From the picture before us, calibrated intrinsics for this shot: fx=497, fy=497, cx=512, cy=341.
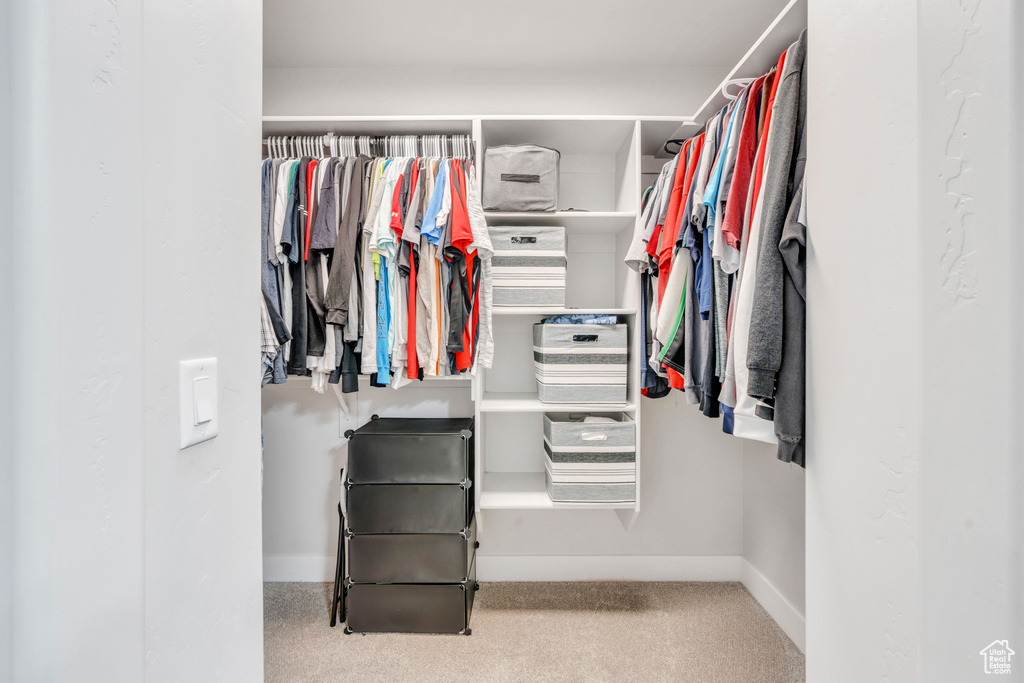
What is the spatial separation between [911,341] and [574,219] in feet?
5.15

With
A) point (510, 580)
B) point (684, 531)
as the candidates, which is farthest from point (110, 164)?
point (684, 531)

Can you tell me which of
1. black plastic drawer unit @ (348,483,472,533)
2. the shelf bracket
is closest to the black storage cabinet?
black plastic drawer unit @ (348,483,472,533)

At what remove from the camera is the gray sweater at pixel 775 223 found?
98 cm

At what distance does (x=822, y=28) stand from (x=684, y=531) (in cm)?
216

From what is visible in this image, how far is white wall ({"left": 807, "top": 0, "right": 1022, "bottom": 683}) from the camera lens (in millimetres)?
509

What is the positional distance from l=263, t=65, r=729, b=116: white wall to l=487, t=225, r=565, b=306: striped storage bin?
0.76 meters

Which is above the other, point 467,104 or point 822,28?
point 467,104

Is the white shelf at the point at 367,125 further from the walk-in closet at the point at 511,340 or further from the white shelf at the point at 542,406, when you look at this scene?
the white shelf at the point at 542,406

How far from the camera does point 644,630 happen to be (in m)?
1.96

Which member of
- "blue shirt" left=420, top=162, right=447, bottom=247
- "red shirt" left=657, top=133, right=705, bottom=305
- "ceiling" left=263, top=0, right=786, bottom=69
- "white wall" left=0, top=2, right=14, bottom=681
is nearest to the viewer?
"white wall" left=0, top=2, right=14, bottom=681

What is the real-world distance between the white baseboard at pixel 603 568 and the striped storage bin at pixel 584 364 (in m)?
0.91

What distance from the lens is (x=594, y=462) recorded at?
1.96 metres

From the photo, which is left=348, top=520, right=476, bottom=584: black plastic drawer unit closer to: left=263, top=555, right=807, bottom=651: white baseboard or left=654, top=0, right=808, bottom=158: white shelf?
left=263, top=555, right=807, bottom=651: white baseboard

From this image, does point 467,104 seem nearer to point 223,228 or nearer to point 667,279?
point 667,279
